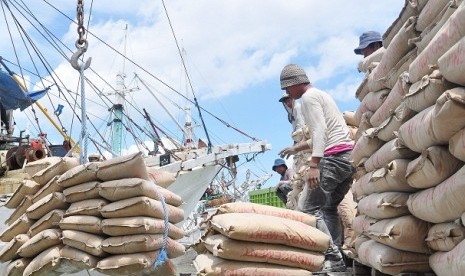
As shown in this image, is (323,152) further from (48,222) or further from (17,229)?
(17,229)

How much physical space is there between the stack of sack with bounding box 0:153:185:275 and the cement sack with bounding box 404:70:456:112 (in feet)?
8.13

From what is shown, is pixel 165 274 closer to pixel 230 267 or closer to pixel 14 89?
pixel 230 267

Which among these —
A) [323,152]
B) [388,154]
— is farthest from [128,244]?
[388,154]

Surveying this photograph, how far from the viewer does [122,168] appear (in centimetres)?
447

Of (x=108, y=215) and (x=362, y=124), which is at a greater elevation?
(x=362, y=124)

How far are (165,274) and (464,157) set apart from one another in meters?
3.26

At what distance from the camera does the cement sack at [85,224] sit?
4.36 meters

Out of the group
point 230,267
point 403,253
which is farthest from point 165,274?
point 403,253

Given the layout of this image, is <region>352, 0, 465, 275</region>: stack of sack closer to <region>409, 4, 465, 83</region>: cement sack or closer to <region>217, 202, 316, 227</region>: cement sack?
<region>409, 4, 465, 83</region>: cement sack

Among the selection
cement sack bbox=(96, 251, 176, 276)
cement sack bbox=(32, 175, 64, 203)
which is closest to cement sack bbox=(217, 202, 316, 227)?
cement sack bbox=(96, 251, 176, 276)

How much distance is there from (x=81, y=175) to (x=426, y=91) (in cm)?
306

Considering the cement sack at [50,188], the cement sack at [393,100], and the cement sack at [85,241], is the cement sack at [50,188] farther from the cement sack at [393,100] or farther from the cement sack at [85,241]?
the cement sack at [393,100]

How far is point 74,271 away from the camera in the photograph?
4.54 metres

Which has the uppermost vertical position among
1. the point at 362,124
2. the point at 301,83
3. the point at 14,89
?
the point at 14,89
